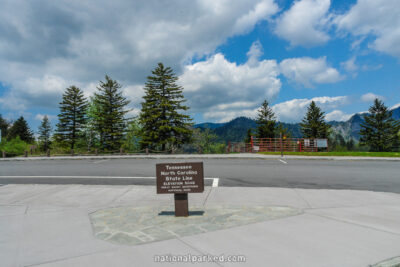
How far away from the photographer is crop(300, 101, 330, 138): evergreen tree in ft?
220

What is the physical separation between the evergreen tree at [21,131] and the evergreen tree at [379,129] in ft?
342

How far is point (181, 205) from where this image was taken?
5.04 metres

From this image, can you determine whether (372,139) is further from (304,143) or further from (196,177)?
(196,177)

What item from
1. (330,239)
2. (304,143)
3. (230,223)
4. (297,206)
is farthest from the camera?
(304,143)

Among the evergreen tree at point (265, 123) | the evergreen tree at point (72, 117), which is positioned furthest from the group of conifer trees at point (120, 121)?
the evergreen tree at point (265, 123)

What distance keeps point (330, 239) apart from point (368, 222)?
1.48 m

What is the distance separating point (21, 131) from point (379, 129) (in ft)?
359

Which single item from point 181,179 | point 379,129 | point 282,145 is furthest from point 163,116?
point 379,129

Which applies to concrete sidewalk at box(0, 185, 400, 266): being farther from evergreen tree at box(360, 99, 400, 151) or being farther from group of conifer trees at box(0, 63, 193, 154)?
evergreen tree at box(360, 99, 400, 151)

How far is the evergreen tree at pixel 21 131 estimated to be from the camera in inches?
2965

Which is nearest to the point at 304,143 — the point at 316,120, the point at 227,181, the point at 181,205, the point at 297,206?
the point at 227,181

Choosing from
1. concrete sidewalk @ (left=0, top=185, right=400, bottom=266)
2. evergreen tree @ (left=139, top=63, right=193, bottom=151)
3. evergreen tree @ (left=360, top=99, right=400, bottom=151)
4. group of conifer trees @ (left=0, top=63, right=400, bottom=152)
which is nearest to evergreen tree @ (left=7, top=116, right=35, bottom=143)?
group of conifer trees @ (left=0, top=63, right=400, bottom=152)

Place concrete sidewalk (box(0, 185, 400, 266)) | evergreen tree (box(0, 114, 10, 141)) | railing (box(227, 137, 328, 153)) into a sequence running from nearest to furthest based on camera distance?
concrete sidewalk (box(0, 185, 400, 266))
railing (box(227, 137, 328, 153))
evergreen tree (box(0, 114, 10, 141))

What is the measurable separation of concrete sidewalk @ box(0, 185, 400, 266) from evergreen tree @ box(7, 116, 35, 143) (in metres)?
87.0
